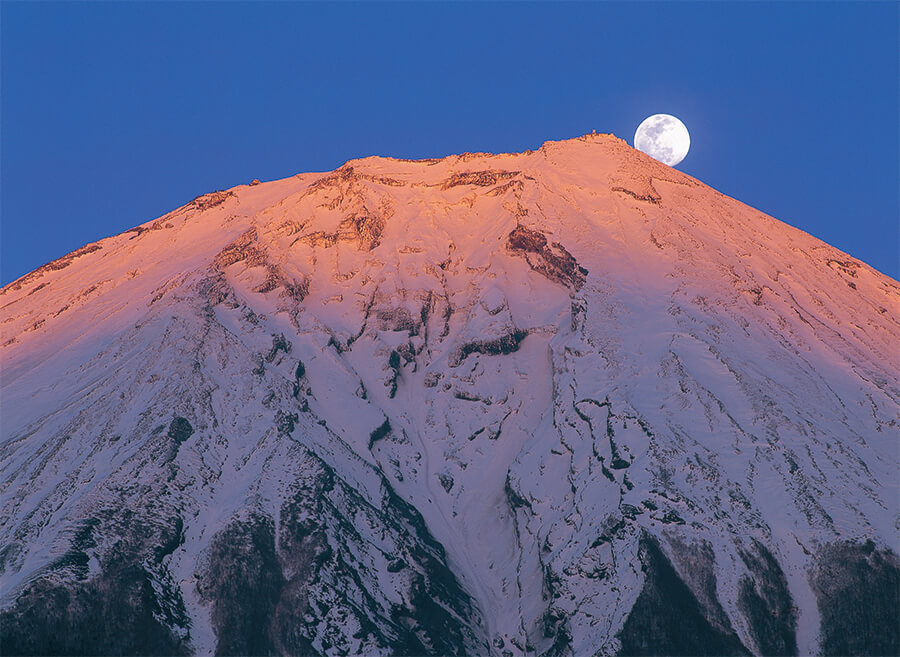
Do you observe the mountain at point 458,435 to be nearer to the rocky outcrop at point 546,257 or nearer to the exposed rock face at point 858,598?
the exposed rock face at point 858,598

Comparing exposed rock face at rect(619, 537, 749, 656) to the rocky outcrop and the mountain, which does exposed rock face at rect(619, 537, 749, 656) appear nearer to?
the mountain

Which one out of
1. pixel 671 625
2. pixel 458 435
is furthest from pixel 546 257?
pixel 671 625

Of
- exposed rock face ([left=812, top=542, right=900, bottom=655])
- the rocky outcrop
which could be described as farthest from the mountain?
the rocky outcrop

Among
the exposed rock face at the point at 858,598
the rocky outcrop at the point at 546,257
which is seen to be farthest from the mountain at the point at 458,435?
the rocky outcrop at the point at 546,257

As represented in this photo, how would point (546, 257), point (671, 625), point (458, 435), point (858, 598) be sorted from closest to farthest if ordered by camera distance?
1. point (671, 625)
2. point (858, 598)
3. point (458, 435)
4. point (546, 257)

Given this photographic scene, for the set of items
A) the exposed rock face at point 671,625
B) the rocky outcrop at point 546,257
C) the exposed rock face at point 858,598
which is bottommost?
the exposed rock face at point 671,625

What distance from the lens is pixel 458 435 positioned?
105 meters

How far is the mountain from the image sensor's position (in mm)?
77938

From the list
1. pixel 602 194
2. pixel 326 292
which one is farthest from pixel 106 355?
pixel 602 194

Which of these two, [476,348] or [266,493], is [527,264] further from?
[266,493]

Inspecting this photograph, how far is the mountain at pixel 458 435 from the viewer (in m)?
77.9

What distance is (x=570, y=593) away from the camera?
80.6 meters

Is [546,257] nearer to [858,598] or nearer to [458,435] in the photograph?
[458,435]

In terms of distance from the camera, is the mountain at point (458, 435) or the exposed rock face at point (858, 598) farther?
the mountain at point (458, 435)
